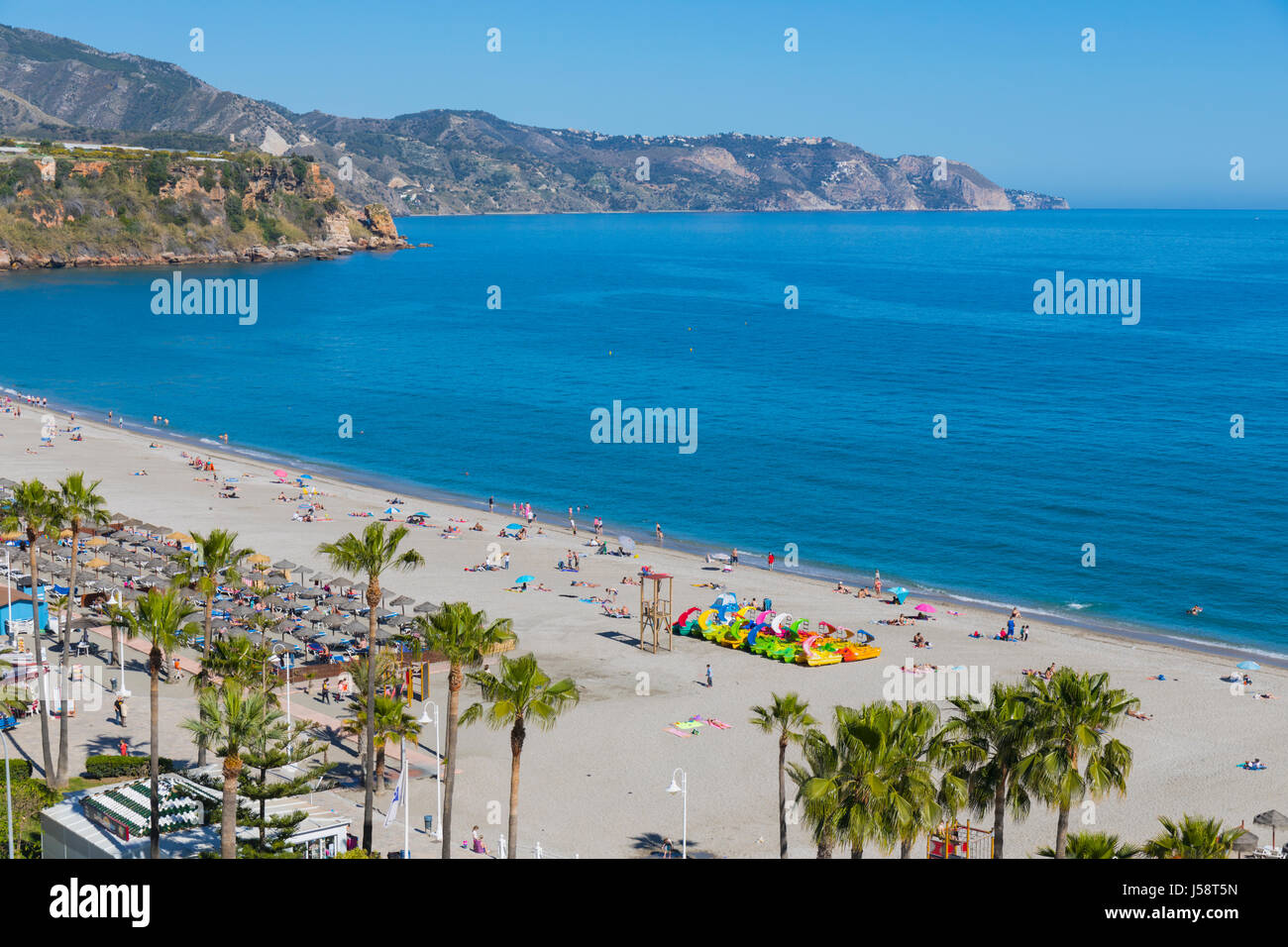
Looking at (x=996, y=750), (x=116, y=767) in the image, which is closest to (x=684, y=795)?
(x=996, y=750)

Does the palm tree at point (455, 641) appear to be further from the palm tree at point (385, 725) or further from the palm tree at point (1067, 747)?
the palm tree at point (1067, 747)

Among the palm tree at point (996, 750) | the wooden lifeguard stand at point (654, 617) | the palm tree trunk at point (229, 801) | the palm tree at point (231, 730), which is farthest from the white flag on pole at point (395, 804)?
the wooden lifeguard stand at point (654, 617)

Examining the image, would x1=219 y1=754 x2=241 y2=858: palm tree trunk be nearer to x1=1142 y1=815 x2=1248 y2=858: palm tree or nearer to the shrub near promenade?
the shrub near promenade

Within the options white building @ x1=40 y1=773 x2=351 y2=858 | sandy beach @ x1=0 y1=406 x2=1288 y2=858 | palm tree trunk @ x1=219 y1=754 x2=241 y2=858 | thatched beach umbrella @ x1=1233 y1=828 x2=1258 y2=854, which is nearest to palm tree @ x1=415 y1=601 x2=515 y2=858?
white building @ x1=40 y1=773 x2=351 y2=858

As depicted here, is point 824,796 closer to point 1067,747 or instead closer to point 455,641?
point 1067,747

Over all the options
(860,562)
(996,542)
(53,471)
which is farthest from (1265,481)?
(53,471)
